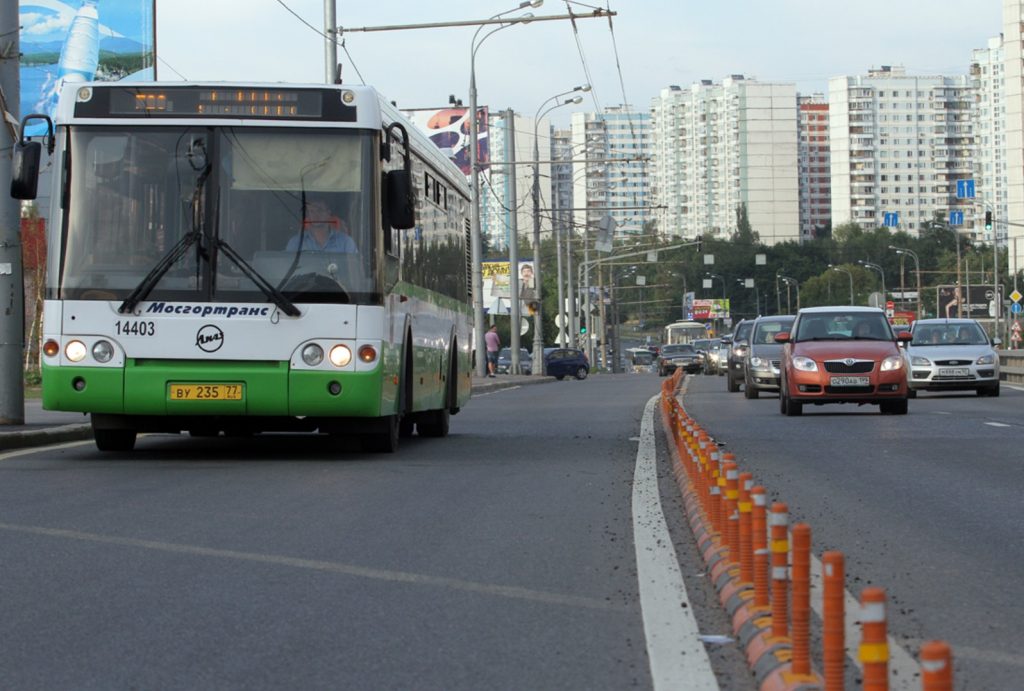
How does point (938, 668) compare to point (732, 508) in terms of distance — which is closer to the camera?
point (938, 668)

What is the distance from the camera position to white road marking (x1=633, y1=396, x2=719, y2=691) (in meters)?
5.32

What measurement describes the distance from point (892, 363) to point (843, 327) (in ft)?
4.44

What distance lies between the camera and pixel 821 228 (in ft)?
600

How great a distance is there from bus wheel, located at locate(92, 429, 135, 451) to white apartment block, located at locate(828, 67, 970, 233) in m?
163

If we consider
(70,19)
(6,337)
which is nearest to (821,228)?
(70,19)

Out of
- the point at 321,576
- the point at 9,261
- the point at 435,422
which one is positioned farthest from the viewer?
the point at 435,422

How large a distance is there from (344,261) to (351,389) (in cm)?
104

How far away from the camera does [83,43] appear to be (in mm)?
48562

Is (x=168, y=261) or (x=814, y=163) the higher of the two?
(x=814, y=163)

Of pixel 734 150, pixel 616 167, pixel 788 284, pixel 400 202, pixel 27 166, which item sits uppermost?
pixel 734 150

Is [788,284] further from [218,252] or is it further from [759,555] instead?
[759,555]

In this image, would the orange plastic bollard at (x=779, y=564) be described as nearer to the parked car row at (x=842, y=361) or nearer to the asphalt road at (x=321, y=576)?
the asphalt road at (x=321, y=576)

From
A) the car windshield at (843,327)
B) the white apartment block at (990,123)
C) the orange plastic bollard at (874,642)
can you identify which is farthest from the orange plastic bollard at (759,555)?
the white apartment block at (990,123)

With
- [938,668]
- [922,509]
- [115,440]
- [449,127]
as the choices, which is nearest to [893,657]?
[938,668]
